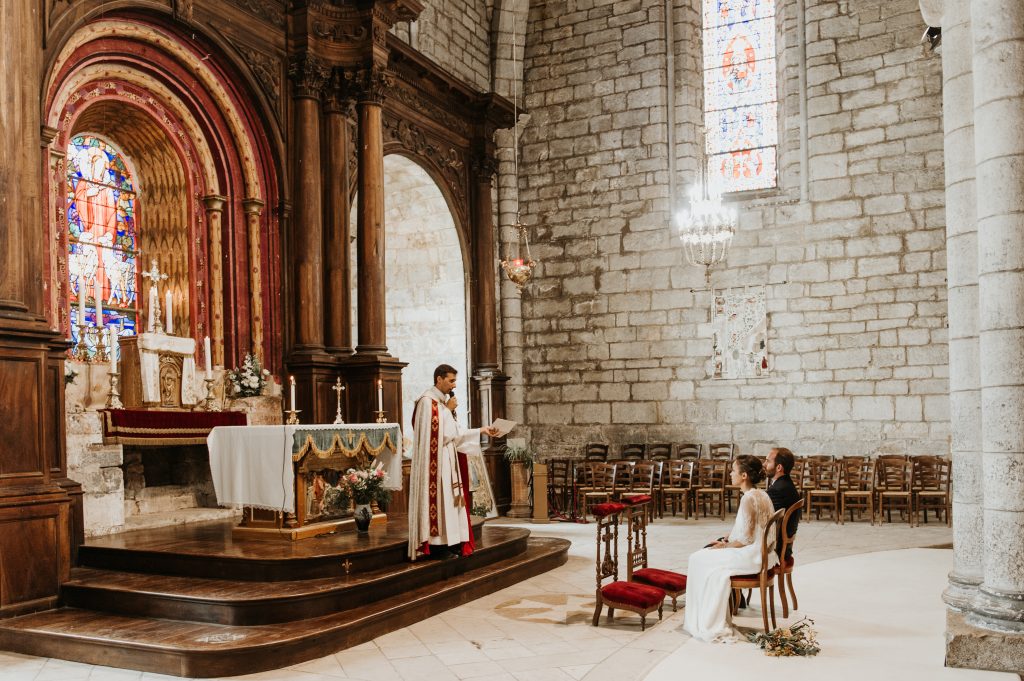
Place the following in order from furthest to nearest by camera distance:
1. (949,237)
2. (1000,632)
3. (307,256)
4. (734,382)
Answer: (734,382)
(307,256)
(949,237)
(1000,632)

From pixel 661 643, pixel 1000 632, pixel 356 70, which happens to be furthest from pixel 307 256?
pixel 1000 632

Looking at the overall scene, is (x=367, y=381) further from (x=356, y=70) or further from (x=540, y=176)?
(x=540, y=176)

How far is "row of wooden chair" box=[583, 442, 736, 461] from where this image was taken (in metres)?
13.0

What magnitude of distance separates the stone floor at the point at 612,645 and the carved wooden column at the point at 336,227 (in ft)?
12.2

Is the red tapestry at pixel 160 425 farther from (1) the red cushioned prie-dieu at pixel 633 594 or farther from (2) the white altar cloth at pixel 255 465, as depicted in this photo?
(1) the red cushioned prie-dieu at pixel 633 594

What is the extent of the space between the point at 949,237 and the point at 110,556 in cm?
590

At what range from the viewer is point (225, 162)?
363 inches

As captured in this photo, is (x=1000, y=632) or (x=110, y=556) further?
(x=110, y=556)

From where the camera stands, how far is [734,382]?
518 inches

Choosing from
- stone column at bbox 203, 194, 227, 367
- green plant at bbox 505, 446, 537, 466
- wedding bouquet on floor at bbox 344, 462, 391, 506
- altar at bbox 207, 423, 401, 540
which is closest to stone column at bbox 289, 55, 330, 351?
stone column at bbox 203, 194, 227, 367

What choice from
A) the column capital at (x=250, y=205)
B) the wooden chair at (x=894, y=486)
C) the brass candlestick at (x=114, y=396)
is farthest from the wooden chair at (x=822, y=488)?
the brass candlestick at (x=114, y=396)

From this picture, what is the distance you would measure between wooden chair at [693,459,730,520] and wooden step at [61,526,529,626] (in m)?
6.05

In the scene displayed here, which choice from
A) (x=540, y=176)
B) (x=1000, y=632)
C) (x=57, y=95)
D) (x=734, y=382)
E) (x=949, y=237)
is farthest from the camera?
(x=540, y=176)

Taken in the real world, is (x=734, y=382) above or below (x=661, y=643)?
above
